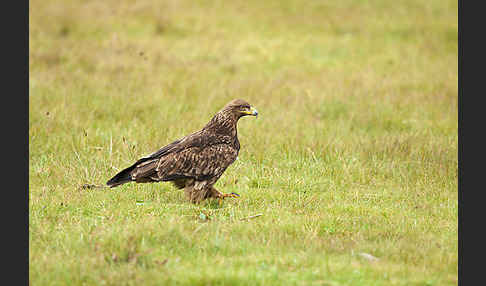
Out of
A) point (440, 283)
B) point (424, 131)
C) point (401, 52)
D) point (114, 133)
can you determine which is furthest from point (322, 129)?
point (401, 52)

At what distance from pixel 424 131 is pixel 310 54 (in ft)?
24.9

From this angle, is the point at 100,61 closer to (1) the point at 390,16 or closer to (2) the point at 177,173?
(2) the point at 177,173

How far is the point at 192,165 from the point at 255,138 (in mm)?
3238

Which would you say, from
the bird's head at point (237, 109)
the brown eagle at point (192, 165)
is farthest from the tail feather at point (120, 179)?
the bird's head at point (237, 109)

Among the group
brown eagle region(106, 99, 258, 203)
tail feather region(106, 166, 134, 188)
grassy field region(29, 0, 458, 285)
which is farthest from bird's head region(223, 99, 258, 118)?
tail feather region(106, 166, 134, 188)

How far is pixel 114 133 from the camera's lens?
12.0 meters

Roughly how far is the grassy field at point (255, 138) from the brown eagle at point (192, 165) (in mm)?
333

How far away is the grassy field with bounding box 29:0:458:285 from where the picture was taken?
6.79 m

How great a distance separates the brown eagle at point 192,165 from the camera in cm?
862

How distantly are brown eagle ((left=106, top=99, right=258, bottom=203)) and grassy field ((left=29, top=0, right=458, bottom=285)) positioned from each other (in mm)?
333

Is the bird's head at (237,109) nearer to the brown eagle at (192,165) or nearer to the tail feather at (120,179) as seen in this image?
the brown eagle at (192,165)

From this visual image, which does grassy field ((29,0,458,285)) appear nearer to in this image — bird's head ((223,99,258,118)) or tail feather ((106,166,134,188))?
tail feather ((106,166,134,188))

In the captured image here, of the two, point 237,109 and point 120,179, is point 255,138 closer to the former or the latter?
point 237,109

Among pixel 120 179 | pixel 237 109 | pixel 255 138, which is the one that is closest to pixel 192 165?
pixel 120 179
